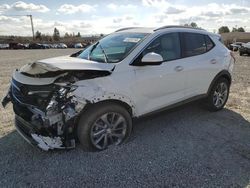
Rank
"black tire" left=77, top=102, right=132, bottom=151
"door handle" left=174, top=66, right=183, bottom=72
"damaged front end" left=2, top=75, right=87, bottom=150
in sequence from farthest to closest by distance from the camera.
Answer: "door handle" left=174, top=66, right=183, bottom=72 → "black tire" left=77, top=102, right=132, bottom=151 → "damaged front end" left=2, top=75, right=87, bottom=150

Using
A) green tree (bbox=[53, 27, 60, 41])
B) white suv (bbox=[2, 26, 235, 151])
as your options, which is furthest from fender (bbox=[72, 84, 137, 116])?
green tree (bbox=[53, 27, 60, 41])

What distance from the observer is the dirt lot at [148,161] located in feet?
10.3

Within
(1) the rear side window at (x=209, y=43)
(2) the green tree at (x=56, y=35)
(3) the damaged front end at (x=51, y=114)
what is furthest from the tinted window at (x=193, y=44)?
(2) the green tree at (x=56, y=35)

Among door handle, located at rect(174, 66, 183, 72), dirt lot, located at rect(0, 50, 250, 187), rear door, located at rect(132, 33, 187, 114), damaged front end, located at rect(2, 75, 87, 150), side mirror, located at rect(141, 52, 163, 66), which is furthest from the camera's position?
door handle, located at rect(174, 66, 183, 72)

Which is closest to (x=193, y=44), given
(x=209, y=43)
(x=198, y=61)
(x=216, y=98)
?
(x=198, y=61)

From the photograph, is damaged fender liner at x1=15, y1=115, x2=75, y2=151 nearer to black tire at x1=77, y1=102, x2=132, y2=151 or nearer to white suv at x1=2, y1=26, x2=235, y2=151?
white suv at x1=2, y1=26, x2=235, y2=151

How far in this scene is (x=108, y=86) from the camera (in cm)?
359

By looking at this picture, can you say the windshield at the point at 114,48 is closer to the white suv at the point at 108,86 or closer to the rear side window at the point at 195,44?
the white suv at the point at 108,86

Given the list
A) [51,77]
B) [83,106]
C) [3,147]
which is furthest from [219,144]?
[3,147]

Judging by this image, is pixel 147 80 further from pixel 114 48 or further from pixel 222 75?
pixel 222 75

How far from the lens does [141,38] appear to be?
4215 millimetres

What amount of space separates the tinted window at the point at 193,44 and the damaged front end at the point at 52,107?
183cm

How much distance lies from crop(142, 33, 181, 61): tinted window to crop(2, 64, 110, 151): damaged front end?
1081 millimetres

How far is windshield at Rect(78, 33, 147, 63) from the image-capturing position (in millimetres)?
4031
